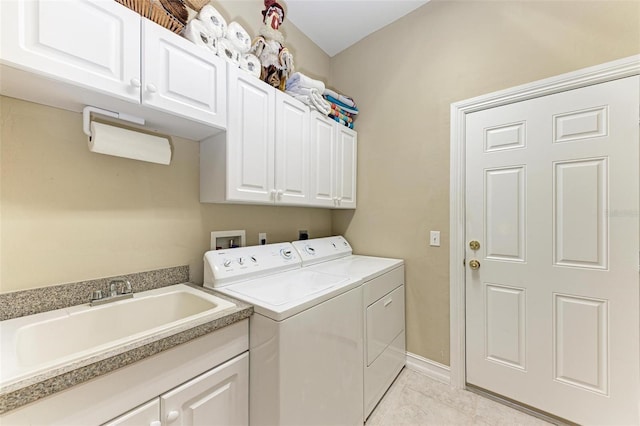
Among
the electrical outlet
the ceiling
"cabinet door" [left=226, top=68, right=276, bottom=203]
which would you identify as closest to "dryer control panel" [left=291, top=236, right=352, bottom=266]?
"cabinet door" [left=226, top=68, right=276, bottom=203]

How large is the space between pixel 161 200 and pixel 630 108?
2354 millimetres

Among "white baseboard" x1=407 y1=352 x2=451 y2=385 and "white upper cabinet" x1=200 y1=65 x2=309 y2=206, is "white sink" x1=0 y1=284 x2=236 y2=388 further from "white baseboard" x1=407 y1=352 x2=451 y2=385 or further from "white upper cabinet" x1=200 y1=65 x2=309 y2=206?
"white baseboard" x1=407 y1=352 x2=451 y2=385

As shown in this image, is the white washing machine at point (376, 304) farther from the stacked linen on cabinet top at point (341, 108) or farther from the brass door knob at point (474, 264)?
the stacked linen on cabinet top at point (341, 108)

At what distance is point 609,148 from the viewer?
114 centimetres

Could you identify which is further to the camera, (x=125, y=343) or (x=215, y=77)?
(x=215, y=77)

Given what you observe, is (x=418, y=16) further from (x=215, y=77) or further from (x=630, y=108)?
(x=215, y=77)

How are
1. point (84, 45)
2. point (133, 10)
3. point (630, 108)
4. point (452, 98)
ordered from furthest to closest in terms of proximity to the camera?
point (452, 98), point (630, 108), point (133, 10), point (84, 45)

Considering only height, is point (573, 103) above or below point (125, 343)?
above

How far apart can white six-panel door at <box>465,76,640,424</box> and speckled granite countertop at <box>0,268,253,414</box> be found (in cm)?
161

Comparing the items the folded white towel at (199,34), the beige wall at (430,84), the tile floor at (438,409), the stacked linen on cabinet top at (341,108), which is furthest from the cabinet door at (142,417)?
the stacked linen on cabinet top at (341,108)

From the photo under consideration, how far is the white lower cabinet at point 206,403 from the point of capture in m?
0.80

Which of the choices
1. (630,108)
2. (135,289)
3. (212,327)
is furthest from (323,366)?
(630,108)

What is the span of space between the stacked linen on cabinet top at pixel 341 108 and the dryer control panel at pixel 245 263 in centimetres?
120

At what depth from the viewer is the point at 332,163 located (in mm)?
2043
